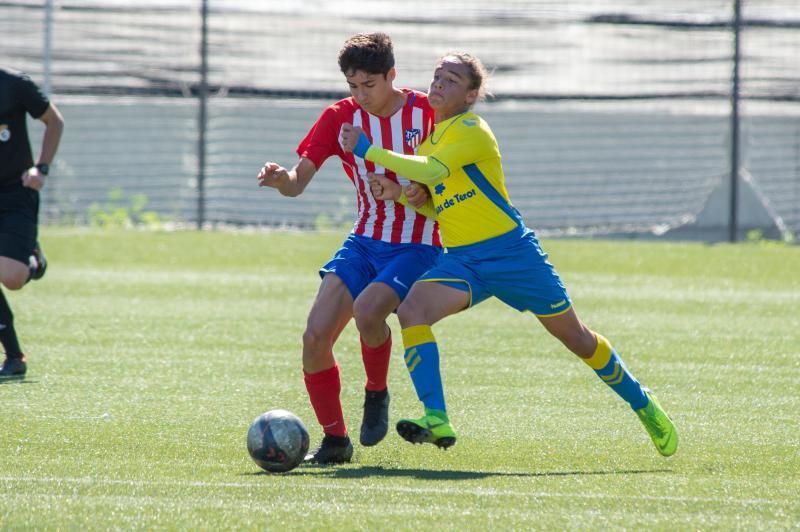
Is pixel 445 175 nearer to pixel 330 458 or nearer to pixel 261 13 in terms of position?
pixel 330 458

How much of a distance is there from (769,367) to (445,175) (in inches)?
141

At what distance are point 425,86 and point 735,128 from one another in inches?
164

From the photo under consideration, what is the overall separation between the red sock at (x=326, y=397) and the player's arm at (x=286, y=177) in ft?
2.78

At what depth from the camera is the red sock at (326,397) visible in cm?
625

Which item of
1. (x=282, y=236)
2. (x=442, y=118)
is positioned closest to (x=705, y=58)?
(x=282, y=236)

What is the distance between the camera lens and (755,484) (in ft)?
17.8

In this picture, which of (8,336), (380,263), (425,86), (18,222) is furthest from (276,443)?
(425,86)

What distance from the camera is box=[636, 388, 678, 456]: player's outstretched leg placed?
606cm

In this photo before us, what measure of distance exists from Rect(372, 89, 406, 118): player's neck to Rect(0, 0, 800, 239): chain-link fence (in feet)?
38.2

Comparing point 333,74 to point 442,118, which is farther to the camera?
point 333,74

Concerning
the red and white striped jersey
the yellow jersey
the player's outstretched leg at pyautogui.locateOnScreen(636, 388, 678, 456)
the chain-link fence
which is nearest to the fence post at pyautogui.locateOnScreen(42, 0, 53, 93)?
the chain-link fence

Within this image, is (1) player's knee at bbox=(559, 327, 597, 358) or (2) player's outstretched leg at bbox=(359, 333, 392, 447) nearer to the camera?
(1) player's knee at bbox=(559, 327, 597, 358)

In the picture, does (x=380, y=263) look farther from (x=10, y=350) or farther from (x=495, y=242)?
(x=10, y=350)

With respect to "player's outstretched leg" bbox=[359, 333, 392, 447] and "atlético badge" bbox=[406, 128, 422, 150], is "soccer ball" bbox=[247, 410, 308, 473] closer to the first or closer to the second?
"player's outstretched leg" bbox=[359, 333, 392, 447]
